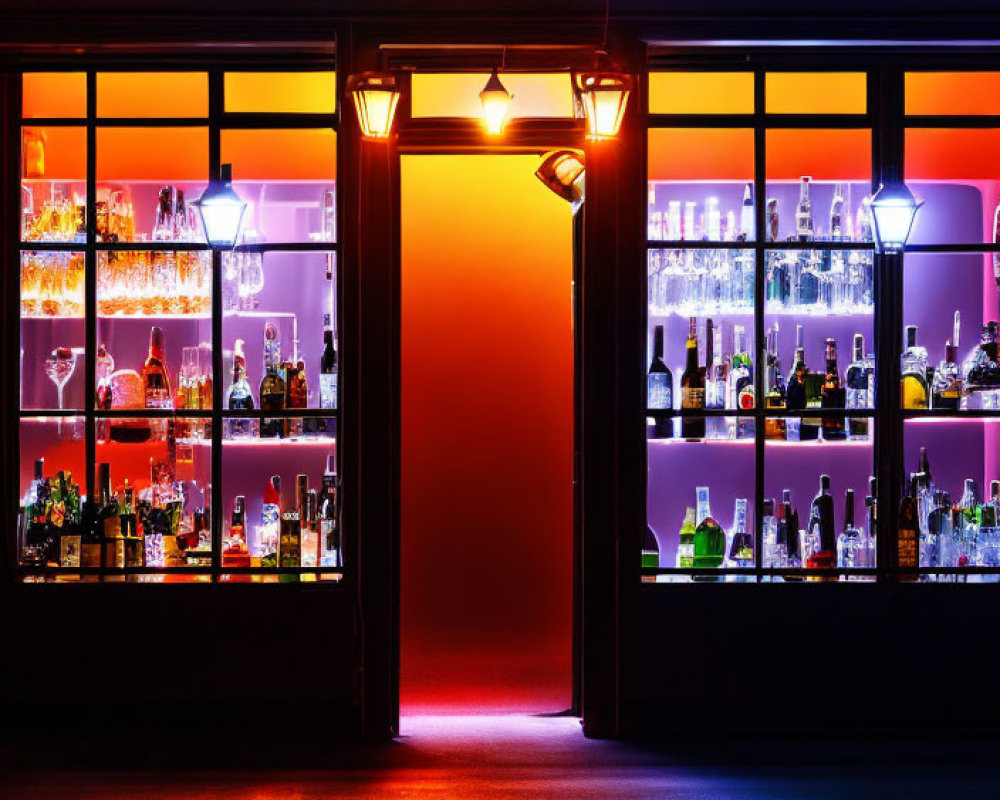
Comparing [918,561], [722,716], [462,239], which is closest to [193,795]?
[722,716]

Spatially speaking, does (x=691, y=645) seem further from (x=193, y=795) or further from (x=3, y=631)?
(x=3, y=631)

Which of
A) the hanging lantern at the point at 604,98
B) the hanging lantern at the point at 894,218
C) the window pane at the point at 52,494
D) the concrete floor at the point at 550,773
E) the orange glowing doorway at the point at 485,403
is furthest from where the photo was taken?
the orange glowing doorway at the point at 485,403

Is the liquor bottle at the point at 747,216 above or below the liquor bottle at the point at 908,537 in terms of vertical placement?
above

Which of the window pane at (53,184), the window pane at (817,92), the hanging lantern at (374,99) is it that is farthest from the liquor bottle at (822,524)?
the window pane at (53,184)

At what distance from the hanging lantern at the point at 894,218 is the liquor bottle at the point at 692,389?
831mm

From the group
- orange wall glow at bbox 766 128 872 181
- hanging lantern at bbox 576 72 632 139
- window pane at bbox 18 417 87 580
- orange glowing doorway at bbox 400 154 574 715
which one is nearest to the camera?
hanging lantern at bbox 576 72 632 139

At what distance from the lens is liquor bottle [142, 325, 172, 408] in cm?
464

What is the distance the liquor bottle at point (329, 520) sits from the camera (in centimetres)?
459

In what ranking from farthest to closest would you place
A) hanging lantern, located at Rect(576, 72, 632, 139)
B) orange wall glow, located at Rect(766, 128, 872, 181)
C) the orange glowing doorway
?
the orange glowing doorway, orange wall glow, located at Rect(766, 128, 872, 181), hanging lantern, located at Rect(576, 72, 632, 139)

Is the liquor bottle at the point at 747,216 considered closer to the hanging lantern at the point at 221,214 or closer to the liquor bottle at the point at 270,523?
the hanging lantern at the point at 221,214

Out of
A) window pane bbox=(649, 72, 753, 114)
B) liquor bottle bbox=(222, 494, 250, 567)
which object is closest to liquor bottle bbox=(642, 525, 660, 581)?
liquor bottle bbox=(222, 494, 250, 567)

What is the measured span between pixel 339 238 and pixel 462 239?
1.86 m

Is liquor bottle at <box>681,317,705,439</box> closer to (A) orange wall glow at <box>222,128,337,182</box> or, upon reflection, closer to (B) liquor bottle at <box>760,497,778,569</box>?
(B) liquor bottle at <box>760,497,778,569</box>

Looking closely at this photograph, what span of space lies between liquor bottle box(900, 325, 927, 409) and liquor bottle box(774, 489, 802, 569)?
2.09ft
